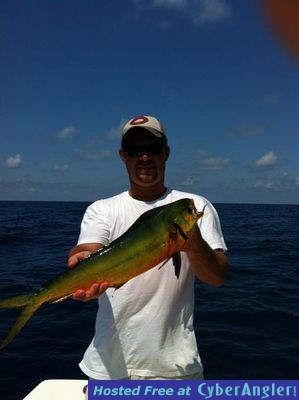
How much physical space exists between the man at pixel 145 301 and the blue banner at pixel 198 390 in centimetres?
64

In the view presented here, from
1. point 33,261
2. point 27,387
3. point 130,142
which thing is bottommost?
point 27,387

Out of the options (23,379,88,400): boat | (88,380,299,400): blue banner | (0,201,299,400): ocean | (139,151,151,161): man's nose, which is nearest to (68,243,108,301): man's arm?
(88,380,299,400): blue banner


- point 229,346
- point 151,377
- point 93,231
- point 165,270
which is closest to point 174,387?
point 151,377

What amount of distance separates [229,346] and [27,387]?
4.09m

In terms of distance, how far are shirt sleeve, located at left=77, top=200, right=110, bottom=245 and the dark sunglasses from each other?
19.9 inches

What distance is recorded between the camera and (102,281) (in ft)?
9.41

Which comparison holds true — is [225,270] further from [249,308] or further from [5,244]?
[5,244]

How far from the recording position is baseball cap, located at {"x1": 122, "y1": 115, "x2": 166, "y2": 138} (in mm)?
3369

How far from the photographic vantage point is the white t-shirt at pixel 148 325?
328 centimetres

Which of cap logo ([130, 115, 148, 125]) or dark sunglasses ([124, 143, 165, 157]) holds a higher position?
cap logo ([130, 115, 148, 125])

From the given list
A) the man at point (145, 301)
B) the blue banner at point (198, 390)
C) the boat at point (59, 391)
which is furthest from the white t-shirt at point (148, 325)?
the boat at point (59, 391)

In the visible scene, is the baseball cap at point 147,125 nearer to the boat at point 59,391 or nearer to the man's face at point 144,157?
the man's face at point 144,157

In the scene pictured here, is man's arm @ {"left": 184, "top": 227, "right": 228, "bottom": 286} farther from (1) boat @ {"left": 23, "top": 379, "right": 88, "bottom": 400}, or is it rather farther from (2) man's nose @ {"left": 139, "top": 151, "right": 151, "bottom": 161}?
(1) boat @ {"left": 23, "top": 379, "right": 88, "bottom": 400}

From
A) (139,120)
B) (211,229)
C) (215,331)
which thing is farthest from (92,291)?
(215,331)
